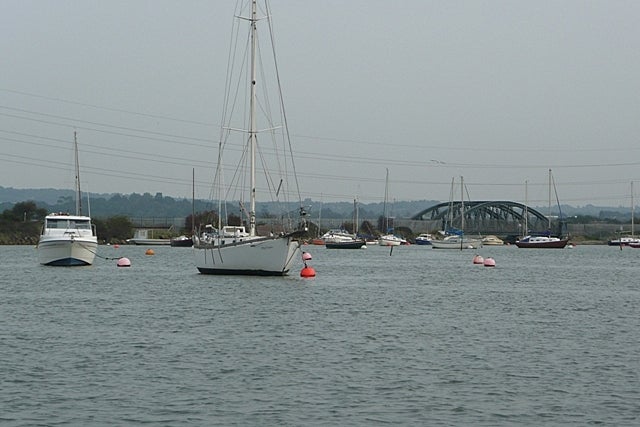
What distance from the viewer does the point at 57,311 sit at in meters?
44.6

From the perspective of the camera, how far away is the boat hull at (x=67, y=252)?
7725 centimetres

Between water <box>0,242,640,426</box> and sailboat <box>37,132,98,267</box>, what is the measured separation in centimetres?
1932

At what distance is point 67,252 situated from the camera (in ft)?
255

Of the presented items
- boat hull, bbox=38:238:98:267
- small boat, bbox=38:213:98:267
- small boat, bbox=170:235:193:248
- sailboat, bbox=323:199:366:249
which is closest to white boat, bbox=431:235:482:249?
sailboat, bbox=323:199:366:249

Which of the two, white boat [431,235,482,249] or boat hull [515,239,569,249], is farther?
boat hull [515,239,569,249]

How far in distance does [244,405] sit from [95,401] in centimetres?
334

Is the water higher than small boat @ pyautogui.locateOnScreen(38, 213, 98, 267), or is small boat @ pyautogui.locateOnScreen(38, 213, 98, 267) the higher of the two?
small boat @ pyautogui.locateOnScreen(38, 213, 98, 267)

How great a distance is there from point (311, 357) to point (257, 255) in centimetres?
2921

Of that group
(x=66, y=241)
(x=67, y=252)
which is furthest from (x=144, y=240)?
(x=66, y=241)

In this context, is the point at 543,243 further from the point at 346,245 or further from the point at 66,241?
the point at 66,241

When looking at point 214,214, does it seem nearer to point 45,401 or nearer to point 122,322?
point 122,322

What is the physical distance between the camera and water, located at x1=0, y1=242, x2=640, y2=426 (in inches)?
908

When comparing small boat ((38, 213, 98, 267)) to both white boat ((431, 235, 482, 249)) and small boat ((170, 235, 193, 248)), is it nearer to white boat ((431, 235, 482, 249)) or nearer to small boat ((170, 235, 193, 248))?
small boat ((170, 235, 193, 248))

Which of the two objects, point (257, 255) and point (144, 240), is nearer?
point (257, 255)
